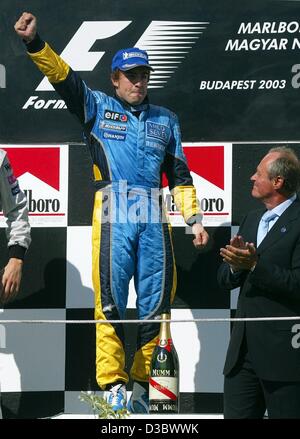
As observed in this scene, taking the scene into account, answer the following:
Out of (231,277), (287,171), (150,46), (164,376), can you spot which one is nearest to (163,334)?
(164,376)

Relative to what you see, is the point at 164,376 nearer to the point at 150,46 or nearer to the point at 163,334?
the point at 163,334

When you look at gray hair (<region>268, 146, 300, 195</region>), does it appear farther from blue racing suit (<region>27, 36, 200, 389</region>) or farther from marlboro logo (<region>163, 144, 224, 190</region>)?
marlboro logo (<region>163, 144, 224, 190</region>)

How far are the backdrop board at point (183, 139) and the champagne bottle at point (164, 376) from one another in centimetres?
26

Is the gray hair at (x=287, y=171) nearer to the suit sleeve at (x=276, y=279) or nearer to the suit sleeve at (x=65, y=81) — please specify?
the suit sleeve at (x=276, y=279)

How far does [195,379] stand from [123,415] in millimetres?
1146

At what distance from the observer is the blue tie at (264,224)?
5.50 m

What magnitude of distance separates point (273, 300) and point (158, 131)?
0.94 metres

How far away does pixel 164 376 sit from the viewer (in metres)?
5.67

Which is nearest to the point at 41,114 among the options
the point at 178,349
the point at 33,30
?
the point at 33,30

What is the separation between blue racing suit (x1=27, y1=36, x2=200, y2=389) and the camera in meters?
5.75

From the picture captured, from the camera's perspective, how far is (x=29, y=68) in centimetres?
625

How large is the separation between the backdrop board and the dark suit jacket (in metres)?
0.66

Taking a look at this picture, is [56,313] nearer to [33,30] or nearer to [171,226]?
[171,226]
